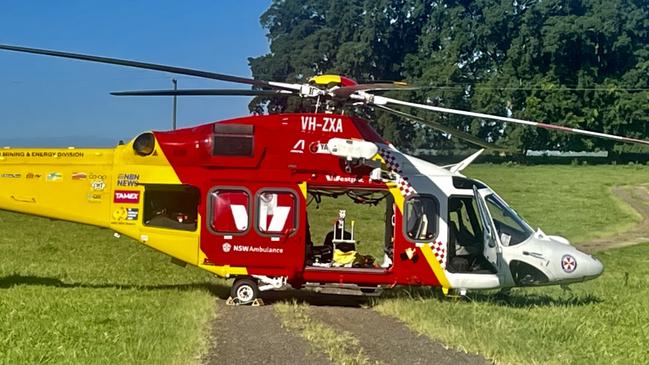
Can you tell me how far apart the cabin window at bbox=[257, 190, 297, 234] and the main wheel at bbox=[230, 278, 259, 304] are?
0.89 meters

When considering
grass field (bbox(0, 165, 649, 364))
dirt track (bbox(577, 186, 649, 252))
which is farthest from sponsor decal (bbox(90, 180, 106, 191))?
dirt track (bbox(577, 186, 649, 252))

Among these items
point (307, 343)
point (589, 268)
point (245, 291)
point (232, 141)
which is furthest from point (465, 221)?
point (307, 343)

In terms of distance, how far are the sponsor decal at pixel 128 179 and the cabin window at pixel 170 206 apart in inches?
8.4

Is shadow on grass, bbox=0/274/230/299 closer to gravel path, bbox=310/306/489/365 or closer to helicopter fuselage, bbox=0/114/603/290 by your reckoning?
helicopter fuselage, bbox=0/114/603/290

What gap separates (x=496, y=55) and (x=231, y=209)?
61597mm

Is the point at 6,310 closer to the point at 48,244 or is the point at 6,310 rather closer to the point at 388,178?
the point at 388,178

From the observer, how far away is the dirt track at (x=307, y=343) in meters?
8.76

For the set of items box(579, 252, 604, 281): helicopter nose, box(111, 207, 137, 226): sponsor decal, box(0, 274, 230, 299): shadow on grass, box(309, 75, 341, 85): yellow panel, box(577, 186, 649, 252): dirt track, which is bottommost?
box(577, 186, 649, 252): dirt track

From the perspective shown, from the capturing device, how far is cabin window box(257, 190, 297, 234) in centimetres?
1342

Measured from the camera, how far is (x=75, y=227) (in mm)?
29672

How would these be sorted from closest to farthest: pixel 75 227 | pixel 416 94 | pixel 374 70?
pixel 75 227, pixel 416 94, pixel 374 70

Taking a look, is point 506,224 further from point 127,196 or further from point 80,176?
point 80,176

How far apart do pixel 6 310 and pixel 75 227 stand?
18678 millimetres

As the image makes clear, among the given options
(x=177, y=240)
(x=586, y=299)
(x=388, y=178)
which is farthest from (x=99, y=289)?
(x=586, y=299)
